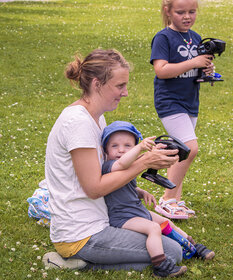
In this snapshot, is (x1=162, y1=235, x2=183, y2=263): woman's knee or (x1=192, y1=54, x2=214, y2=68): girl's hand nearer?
(x1=162, y1=235, x2=183, y2=263): woman's knee

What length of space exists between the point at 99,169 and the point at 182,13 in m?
2.12

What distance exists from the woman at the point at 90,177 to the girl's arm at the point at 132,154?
57 millimetres

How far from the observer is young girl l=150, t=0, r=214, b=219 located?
15.8ft

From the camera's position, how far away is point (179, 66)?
4809 mm

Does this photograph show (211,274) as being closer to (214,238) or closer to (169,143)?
(214,238)

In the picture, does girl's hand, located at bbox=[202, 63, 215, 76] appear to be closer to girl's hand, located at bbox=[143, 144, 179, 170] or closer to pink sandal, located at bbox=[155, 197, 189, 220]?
pink sandal, located at bbox=[155, 197, 189, 220]

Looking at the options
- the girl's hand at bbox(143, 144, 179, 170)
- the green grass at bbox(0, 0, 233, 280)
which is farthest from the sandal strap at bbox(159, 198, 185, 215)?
the girl's hand at bbox(143, 144, 179, 170)

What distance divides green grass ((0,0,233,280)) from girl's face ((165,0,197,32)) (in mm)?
494

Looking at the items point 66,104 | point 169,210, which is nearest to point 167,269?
point 169,210

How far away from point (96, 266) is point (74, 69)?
1612 millimetres

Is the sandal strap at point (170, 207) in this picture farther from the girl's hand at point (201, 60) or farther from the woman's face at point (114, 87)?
the woman's face at point (114, 87)

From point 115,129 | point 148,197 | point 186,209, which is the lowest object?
point 186,209

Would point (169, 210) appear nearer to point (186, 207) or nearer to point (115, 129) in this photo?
point (186, 207)

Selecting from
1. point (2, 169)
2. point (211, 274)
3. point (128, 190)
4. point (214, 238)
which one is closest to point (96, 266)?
point (128, 190)
